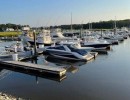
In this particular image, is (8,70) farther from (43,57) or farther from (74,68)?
(43,57)

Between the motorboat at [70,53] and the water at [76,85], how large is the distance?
4.98 m

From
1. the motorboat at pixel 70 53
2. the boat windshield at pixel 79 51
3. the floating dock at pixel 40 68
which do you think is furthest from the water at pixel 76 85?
the boat windshield at pixel 79 51

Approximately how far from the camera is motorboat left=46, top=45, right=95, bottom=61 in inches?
1189

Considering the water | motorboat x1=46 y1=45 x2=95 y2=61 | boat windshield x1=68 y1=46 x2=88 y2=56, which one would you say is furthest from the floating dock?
boat windshield x1=68 y1=46 x2=88 y2=56

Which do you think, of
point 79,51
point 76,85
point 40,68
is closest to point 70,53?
point 79,51

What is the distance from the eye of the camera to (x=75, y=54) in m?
30.5

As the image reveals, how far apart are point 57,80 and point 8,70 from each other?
6.46 metres

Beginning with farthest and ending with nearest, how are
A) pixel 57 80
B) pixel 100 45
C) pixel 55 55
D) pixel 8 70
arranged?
1. pixel 100 45
2. pixel 55 55
3. pixel 8 70
4. pixel 57 80

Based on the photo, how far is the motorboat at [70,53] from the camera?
99.1 ft

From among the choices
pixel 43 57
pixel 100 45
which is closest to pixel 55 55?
pixel 43 57

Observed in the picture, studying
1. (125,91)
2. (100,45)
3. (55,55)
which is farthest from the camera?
(100,45)

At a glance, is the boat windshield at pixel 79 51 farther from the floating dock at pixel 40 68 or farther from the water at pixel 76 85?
the floating dock at pixel 40 68

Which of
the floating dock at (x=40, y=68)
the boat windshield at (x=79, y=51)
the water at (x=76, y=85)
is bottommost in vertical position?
the water at (x=76, y=85)

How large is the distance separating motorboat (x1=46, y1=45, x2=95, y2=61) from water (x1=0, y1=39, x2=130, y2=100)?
498 centimetres
